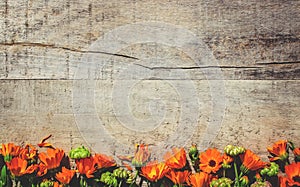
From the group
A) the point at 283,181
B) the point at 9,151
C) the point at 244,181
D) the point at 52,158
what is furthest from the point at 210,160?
the point at 9,151

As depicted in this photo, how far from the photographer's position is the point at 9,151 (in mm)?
1756

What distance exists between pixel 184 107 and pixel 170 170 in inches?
7.5

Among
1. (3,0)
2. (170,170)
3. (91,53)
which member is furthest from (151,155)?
(3,0)

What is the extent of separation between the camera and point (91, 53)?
5.94 feet

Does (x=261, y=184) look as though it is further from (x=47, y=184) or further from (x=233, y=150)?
(x=47, y=184)

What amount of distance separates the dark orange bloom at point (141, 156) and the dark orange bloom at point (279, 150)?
1.17 ft

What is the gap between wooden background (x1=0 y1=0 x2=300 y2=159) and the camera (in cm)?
180

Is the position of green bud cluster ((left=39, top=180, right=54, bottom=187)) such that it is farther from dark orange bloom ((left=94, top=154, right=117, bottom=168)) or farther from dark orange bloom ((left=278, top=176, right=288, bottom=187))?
dark orange bloom ((left=278, top=176, right=288, bottom=187))

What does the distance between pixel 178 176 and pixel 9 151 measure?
493 millimetres

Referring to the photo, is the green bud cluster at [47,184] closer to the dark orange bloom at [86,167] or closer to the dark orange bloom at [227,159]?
the dark orange bloom at [86,167]

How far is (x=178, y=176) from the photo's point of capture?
174 centimetres

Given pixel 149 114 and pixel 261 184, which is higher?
pixel 149 114

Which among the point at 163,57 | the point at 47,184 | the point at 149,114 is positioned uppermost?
the point at 163,57

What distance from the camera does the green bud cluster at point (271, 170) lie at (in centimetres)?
176
